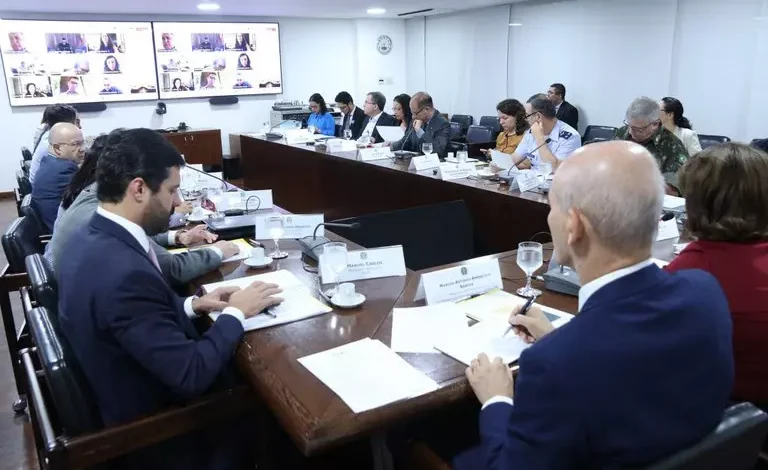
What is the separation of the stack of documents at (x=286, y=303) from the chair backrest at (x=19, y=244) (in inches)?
38.7

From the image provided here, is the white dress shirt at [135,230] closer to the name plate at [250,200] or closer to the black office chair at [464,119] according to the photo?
the name plate at [250,200]

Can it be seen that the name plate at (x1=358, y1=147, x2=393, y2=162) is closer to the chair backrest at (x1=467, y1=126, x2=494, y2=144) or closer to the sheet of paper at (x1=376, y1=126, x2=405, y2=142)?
the sheet of paper at (x1=376, y1=126, x2=405, y2=142)

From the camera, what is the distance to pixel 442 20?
862 centimetres

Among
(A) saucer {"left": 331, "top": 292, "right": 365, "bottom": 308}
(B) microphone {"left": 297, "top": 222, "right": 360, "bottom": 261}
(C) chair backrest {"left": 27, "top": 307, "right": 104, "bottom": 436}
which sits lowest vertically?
(C) chair backrest {"left": 27, "top": 307, "right": 104, "bottom": 436}

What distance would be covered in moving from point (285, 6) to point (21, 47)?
3255mm

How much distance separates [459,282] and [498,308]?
141 mm

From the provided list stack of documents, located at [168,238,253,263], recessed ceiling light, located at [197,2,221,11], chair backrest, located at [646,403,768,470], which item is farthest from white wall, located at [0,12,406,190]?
chair backrest, located at [646,403,768,470]

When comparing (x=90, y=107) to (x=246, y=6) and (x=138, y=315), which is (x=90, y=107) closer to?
(x=246, y=6)

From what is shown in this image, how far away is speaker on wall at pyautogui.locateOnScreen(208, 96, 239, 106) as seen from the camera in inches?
328

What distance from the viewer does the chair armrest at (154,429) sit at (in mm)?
1229

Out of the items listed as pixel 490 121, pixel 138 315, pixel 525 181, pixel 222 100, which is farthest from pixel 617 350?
pixel 222 100

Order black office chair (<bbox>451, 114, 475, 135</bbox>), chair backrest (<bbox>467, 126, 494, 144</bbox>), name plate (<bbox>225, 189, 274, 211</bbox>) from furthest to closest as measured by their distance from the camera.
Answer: black office chair (<bbox>451, 114, 475, 135</bbox>) → chair backrest (<bbox>467, 126, 494, 144</bbox>) → name plate (<bbox>225, 189, 274, 211</bbox>)

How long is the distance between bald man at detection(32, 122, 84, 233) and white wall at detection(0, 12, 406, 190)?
16.2 feet

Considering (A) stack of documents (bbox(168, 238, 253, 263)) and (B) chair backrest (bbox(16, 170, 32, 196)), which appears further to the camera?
(B) chair backrest (bbox(16, 170, 32, 196))
